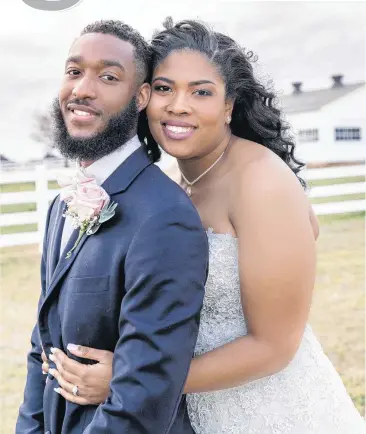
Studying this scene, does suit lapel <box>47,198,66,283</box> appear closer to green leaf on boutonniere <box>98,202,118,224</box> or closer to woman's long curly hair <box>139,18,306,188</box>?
green leaf on boutonniere <box>98,202,118,224</box>

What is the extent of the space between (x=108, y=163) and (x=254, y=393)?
1.08 metres

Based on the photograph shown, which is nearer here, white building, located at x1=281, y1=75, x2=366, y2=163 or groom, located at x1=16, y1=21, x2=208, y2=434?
groom, located at x1=16, y1=21, x2=208, y2=434

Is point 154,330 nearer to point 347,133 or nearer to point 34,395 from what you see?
point 34,395

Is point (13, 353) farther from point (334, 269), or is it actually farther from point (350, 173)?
point (350, 173)

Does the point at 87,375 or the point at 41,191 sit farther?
the point at 41,191

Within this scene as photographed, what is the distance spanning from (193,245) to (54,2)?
8.35ft

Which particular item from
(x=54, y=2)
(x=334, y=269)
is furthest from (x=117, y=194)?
(x=334, y=269)

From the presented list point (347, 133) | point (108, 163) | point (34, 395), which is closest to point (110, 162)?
point (108, 163)

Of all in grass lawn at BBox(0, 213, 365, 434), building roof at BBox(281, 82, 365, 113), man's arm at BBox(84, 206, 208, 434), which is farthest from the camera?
building roof at BBox(281, 82, 365, 113)

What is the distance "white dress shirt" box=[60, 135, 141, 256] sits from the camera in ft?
7.26

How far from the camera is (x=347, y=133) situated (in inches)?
1352

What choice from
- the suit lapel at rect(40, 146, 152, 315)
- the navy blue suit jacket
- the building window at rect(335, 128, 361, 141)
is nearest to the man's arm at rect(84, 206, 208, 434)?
the navy blue suit jacket

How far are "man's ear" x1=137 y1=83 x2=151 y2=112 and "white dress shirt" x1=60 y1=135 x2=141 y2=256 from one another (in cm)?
13

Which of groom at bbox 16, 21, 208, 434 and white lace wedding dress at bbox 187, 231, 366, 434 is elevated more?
groom at bbox 16, 21, 208, 434
